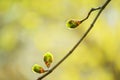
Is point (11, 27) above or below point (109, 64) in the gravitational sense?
above

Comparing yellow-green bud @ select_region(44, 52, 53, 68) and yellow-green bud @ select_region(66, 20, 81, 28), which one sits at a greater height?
yellow-green bud @ select_region(66, 20, 81, 28)

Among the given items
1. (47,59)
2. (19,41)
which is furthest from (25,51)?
(47,59)

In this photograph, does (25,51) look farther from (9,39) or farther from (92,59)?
(92,59)

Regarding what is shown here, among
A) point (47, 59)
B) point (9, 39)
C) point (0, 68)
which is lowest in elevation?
point (0, 68)

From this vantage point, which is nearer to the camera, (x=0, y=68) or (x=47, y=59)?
(x=47, y=59)

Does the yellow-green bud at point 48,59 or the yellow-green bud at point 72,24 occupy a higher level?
the yellow-green bud at point 72,24

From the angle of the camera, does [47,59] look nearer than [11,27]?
Yes

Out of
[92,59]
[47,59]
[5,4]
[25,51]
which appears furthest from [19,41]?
[47,59]

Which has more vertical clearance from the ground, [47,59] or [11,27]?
[47,59]

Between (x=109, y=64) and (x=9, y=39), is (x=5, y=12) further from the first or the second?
(x=109, y=64)
